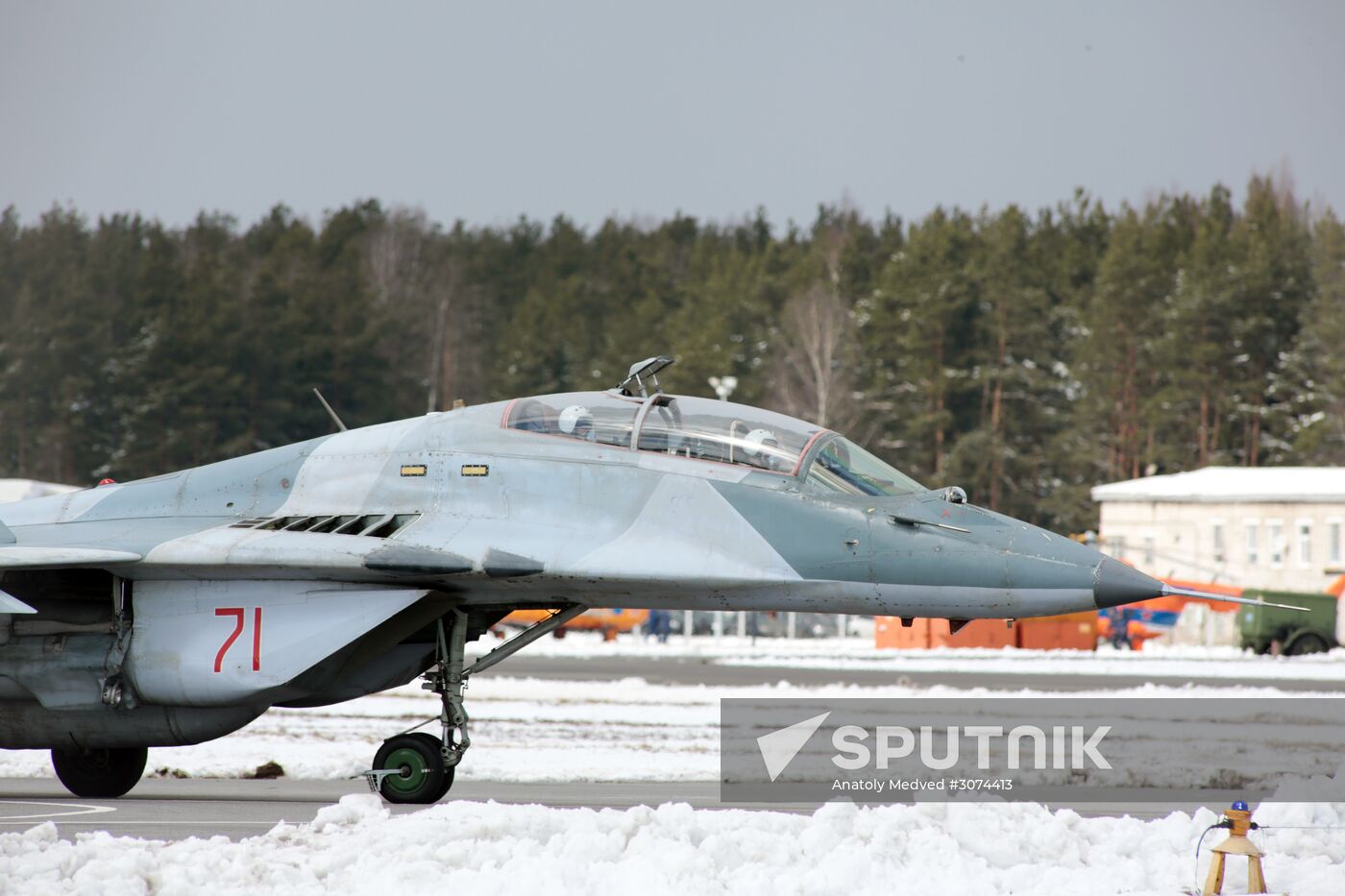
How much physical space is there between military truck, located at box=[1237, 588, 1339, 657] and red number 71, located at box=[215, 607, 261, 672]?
111 ft

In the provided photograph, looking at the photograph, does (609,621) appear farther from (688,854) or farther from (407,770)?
(688,854)

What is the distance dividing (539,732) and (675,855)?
35.3 feet

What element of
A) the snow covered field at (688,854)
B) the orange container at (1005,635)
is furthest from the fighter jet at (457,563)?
the orange container at (1005,635)

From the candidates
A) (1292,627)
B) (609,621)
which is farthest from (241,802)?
(609,621)

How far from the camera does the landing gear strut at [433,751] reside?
11133mm

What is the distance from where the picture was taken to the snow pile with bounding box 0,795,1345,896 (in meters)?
7.68

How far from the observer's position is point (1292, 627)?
4100cm

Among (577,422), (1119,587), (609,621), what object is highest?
(577,422)

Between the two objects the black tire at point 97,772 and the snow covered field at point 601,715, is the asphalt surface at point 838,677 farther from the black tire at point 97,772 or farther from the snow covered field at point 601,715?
the black tire at point 97,772

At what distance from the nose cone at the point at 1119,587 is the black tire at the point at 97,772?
7.24 metres

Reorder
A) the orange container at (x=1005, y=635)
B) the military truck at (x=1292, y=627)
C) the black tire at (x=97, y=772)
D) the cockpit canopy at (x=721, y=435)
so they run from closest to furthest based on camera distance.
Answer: the cockpit canopy at (x=721, y=435) < the black tire at (x=97, y=772) < the military truck at (x=1292, y=627) < the orange container at (x=1005, y=635)

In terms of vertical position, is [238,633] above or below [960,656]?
above

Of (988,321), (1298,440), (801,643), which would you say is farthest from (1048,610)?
(988,321)

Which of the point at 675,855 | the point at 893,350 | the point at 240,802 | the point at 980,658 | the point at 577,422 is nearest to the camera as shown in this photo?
the point at 675,855
